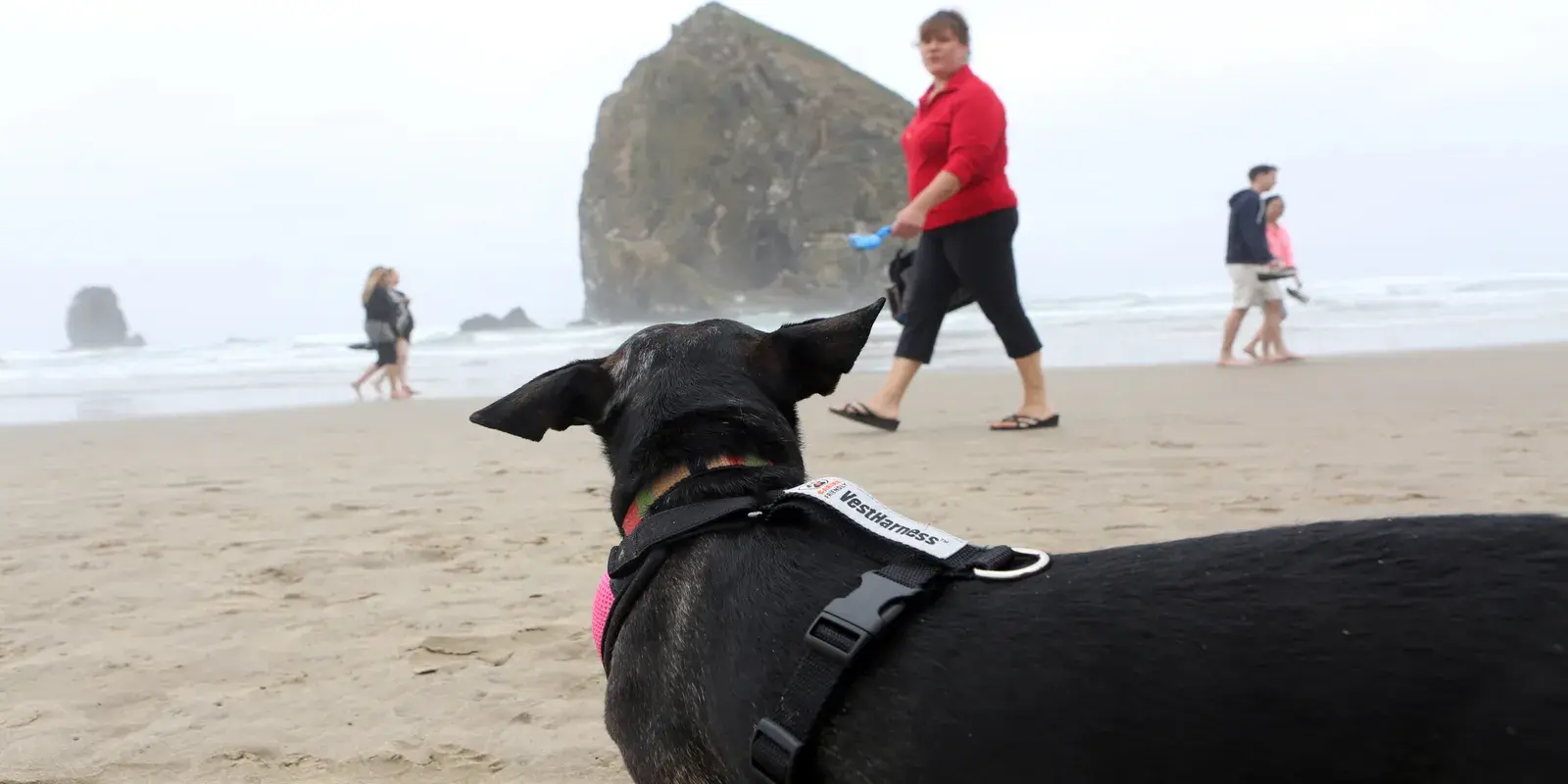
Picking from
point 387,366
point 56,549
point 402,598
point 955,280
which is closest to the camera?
point 402,598

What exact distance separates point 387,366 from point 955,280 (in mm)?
9397

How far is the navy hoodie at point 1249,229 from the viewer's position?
1115 cm

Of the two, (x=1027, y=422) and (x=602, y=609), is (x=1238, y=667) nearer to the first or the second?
(x=602, y=609)

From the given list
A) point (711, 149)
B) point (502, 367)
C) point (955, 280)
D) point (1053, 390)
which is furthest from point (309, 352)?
point (711, 149)

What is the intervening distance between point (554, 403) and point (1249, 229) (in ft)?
34.5

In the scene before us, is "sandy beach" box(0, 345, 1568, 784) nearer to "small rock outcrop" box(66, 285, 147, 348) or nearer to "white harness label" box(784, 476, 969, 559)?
"white harness label" box(784, 476, 969, 559)

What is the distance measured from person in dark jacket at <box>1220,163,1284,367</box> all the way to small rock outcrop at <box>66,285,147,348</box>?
5978cm

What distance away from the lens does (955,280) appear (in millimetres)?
6613

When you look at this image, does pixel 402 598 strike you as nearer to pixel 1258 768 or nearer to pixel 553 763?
pixel 553 763

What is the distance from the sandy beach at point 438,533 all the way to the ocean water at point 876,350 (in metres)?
5.52

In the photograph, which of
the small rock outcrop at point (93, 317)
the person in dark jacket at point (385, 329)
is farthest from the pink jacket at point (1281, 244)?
the small rock outcrop at point (93, 317)

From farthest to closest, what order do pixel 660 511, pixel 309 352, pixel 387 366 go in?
1. pixel 309 352
2. pixel 387 366
3. pixel 660 511

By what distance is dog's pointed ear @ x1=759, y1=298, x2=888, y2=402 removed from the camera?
89.2 inches

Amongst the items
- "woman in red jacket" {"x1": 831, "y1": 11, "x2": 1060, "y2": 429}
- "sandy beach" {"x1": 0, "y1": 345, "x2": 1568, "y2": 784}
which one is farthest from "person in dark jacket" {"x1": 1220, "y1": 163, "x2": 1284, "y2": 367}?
"woman in red jacket" {"x1": 831, "y1": 11, "x2": 1060, "y2": 429}
